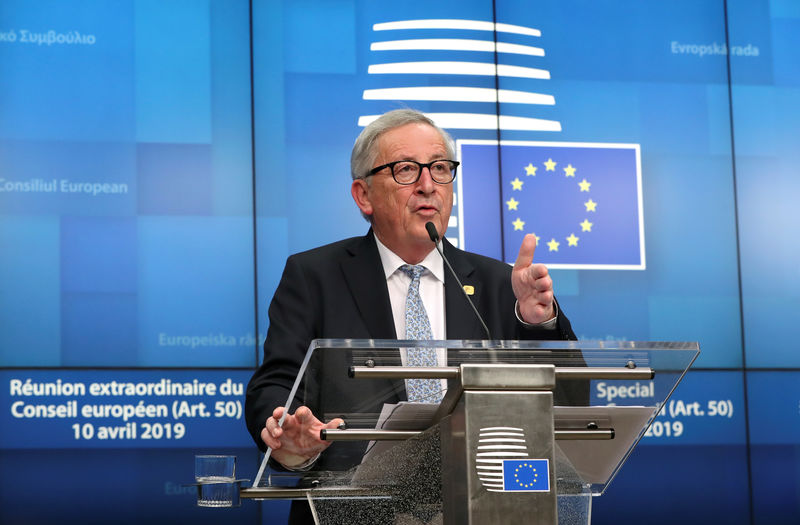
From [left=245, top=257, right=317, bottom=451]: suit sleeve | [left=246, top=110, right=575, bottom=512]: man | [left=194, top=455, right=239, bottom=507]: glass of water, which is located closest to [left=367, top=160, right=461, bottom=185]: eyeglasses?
[left=246, top=110, right=575, bottom=512]: man

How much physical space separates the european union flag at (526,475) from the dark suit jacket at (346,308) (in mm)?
585

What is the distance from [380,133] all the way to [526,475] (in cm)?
125

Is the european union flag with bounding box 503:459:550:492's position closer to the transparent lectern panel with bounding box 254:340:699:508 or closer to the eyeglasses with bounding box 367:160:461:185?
the transparent lectern panel with bounding box 254:340:699:508

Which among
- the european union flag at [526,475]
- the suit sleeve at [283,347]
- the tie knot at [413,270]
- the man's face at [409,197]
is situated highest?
the man's face at [409,197]

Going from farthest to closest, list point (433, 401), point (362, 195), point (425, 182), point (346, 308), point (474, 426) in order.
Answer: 1. point (362, 195)
2. point (425, 182)
3. point (346, 308)
4. point (433, 401)
5. point (474, 426)

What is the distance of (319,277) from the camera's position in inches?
87.6

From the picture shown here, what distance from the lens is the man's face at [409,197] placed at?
2.28 m

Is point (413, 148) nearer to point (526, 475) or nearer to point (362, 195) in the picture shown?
point (362, 195)

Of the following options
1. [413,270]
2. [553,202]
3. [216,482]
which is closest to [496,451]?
[216,482]

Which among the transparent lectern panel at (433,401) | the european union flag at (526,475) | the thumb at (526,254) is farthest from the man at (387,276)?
the european union flag at (526,475)

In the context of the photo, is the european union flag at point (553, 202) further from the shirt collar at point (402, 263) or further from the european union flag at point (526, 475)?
the european union flag at point (526, 475)

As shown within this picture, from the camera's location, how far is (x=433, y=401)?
146 cm

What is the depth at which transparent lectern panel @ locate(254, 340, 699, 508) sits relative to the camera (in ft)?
4.34

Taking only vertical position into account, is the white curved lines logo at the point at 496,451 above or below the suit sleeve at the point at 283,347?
below
